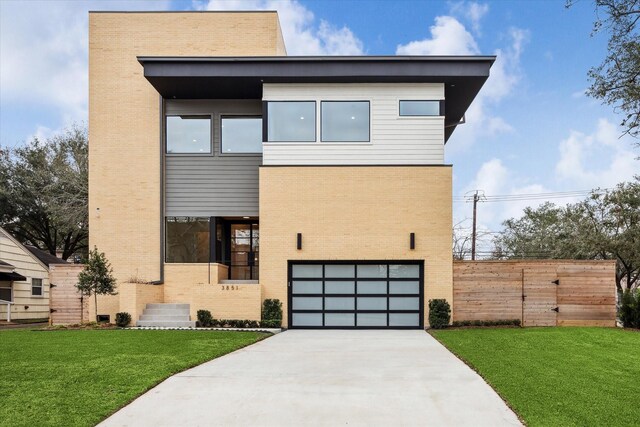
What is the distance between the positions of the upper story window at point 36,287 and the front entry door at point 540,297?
2002 cm

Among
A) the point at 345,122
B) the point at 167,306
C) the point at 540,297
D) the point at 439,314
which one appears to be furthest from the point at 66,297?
the point at 540,297

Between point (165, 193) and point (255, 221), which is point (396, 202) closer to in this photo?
point (255, 221)

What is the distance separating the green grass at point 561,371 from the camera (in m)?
5.75

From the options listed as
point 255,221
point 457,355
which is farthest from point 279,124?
point 457,355

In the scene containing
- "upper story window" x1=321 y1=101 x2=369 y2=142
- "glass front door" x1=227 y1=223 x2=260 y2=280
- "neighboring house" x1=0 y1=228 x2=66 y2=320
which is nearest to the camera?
"upper story window" x1=321 y1=101 x2=369 y2=142

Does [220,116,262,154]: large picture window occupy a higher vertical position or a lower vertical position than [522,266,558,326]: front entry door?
higher

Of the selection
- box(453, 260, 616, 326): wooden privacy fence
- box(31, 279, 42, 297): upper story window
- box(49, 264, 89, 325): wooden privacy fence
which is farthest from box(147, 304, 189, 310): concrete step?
box(31, 279, 42, 297): upper story window

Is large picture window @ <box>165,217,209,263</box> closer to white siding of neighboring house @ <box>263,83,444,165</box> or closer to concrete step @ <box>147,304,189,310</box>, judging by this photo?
concrete step @ <box>147,304,189,310</box>

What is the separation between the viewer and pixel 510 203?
125 feet

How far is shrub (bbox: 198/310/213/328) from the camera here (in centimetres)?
1473

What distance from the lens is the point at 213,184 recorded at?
16781 mm

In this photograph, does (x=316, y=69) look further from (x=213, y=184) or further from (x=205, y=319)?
(x=205, y=319)

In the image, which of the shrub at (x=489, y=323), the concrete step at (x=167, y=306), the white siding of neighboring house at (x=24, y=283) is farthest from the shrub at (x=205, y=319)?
the white siding of neighboring house at (x=24, y=283)

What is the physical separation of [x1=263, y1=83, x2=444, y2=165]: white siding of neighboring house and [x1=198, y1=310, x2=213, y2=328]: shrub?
5057mm
